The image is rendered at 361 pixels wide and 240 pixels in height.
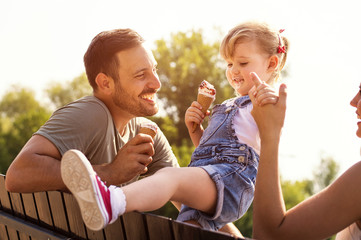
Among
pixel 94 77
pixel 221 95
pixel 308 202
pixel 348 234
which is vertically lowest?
pixel 221 95

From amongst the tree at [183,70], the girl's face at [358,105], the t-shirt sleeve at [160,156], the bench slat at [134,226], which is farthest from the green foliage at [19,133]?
the girl's face at [358,105]

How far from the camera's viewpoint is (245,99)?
2766mm

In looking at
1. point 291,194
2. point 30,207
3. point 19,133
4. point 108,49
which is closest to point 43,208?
point 30,207

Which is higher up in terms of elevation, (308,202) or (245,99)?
(245,99)

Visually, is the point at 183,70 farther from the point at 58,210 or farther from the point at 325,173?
the point at 58,210

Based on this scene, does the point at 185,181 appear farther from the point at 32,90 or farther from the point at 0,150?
the point at 32,90

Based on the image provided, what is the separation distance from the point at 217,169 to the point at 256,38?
920mm

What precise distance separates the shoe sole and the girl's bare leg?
17 cm

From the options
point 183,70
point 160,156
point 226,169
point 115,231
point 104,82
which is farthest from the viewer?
point 183,70

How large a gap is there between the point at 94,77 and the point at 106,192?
5.07 feet

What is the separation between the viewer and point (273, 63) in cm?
292

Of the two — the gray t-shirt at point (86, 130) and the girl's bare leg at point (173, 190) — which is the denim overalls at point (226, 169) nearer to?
the girl's bare leg at point (173, 190)

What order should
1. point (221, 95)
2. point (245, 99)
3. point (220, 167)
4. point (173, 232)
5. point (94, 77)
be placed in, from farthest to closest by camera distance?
point (221, 95)
point (94, 77)
point (245, 99)
point (220, 167)
point (173, 232)

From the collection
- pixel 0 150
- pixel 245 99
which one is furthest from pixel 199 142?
pixel 0 150
